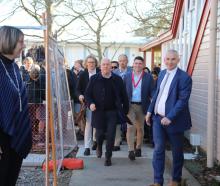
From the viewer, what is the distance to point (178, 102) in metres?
5.79

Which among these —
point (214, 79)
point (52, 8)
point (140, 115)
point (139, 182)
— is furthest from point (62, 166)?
point (52, 8)

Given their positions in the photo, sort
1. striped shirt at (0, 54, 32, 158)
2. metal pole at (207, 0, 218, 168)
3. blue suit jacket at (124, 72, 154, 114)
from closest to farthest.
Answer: striped shirt at (0, 54, 32, 158) → metal pole at (207, 0, 218, 168) → blue suit jacket at (124, 72, 154, 114)

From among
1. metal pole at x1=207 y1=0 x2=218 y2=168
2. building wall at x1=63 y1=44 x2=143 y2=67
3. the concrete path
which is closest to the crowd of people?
the concrete path

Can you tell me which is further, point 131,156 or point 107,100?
point 131,156

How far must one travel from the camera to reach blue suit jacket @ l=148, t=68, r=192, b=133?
5.78 m

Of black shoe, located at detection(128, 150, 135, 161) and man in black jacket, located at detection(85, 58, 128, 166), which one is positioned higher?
man in black jacket, located at detection(85, 58, 128, 166)

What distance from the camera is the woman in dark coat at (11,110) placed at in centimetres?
396

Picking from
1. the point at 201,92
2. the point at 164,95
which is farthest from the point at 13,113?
the point at 201,92

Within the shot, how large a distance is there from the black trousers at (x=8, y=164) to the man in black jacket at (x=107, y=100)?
11.5ft

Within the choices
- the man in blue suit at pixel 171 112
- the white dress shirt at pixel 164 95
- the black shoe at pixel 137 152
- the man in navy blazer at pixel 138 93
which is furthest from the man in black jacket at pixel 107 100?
the white dress shirt at pixel 164 95

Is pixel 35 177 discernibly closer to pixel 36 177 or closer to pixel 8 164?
pixel 36 177

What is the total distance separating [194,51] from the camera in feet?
32.1

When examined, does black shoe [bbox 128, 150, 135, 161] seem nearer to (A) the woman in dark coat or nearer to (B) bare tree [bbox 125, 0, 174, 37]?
(A) the woman in dark coat

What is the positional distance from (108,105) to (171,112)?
6.71 feet
